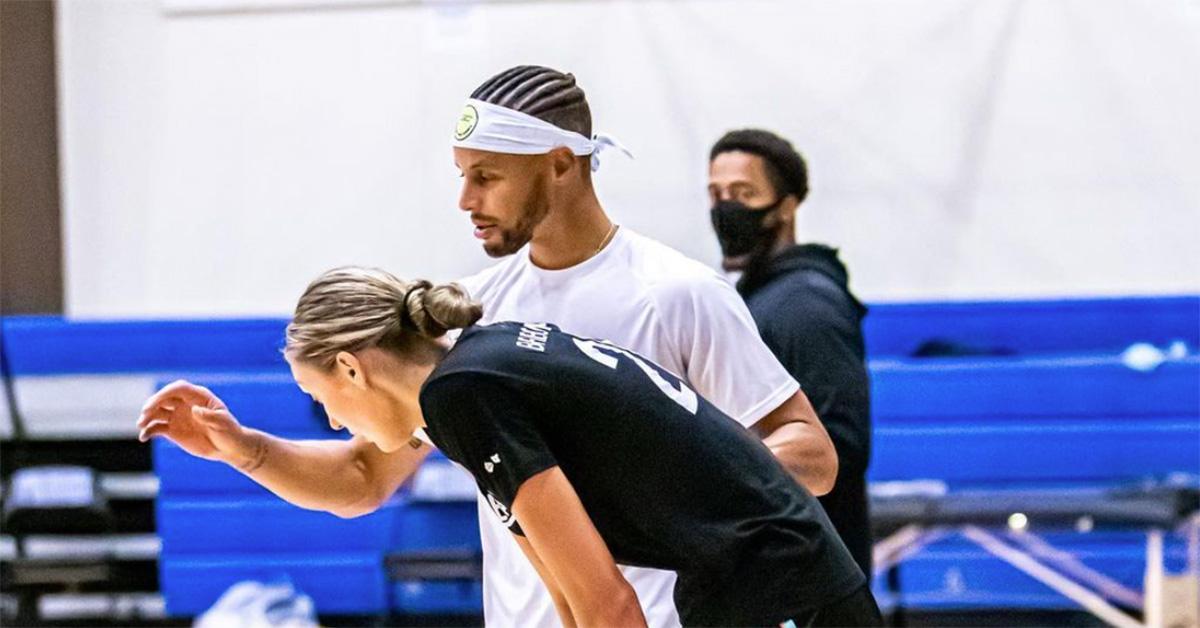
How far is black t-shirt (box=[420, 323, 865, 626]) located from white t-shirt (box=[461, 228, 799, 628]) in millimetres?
277

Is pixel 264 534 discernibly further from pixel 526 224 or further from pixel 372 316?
pixel 372 316

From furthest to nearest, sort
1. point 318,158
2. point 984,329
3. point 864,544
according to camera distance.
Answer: point 318,158 < point 984,329 < point 864,544

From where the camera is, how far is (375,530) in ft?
17.8

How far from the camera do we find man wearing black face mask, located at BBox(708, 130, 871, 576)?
278 centimetres

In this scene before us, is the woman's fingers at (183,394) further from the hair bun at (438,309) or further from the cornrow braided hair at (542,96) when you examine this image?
the cornrow braided hair at (542,96)

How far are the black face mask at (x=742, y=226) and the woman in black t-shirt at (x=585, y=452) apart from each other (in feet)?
4.55

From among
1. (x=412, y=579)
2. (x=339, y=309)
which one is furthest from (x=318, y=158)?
(x=339, y=309)

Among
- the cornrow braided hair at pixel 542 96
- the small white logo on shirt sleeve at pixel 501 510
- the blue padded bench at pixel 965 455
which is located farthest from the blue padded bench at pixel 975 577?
the small white logo on shirt sleeve at pixel 501 510

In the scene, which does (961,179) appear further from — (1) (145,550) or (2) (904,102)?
(1) (145,550)

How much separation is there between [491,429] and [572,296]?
0.51 m

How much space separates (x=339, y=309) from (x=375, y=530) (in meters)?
3.72

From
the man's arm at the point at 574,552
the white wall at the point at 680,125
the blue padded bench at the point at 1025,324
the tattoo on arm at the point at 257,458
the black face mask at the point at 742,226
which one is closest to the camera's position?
the man's arm at the point at 574,552

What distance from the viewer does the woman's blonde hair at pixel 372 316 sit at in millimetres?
1806

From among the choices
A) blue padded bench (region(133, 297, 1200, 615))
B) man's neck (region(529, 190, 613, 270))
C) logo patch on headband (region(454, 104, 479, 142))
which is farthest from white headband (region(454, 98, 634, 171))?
blue padded bench (region(133, 297, 1200, 615))
